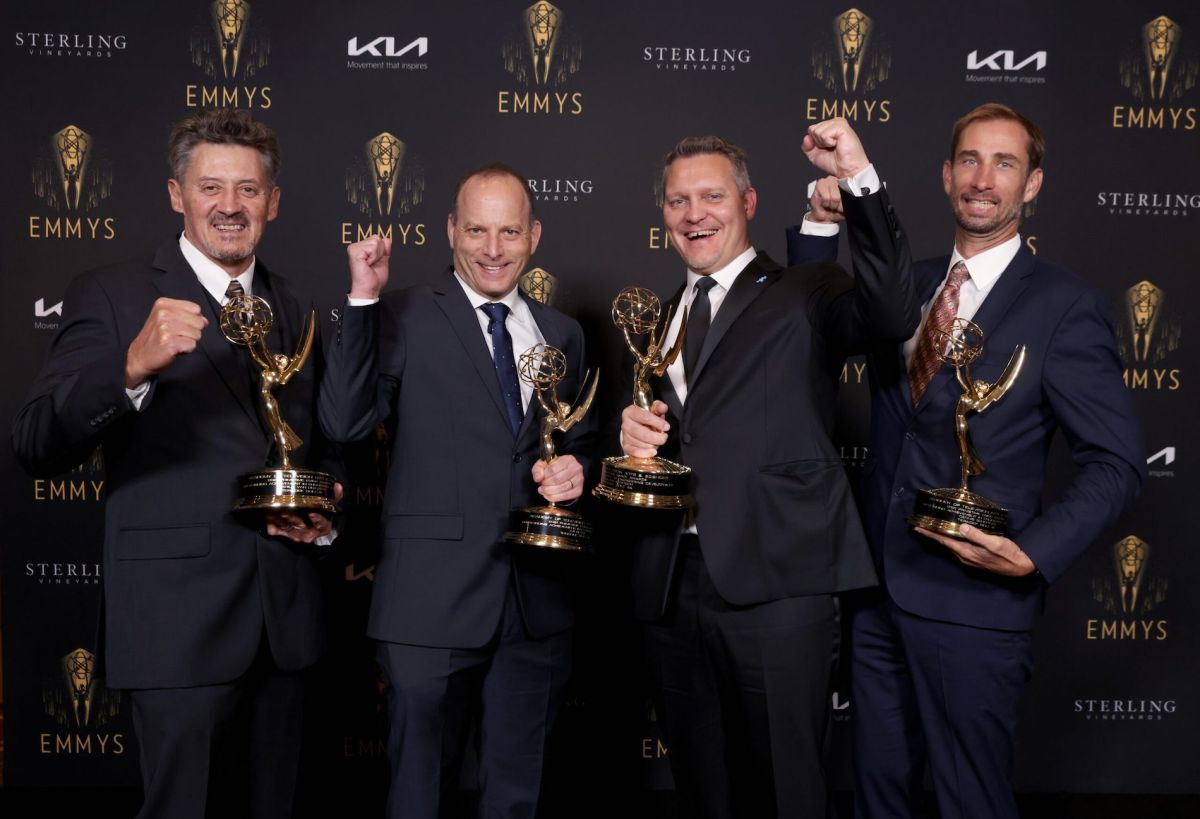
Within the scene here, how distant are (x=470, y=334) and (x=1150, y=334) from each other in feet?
9.16

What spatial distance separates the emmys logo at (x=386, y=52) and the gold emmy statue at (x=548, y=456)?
5.61 feet

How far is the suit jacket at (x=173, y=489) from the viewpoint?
7.93 ft

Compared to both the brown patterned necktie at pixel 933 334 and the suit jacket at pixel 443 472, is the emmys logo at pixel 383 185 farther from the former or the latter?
the brown patterned necktie at pixel 933 334

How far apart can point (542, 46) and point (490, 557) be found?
7.14 ft

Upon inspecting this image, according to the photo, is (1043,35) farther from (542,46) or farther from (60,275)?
(60,275)

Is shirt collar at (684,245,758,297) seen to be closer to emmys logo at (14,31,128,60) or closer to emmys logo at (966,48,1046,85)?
emmys logo at (966,48,1046,85)

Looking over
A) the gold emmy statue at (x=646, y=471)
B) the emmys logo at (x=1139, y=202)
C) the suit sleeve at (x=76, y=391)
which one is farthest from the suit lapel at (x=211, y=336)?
the emmys logo at (x=1139, y=202)

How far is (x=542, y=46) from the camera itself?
4012 millimetres

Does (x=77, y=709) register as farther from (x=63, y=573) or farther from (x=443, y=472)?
(x=443, y=472)

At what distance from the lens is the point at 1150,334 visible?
161 inches

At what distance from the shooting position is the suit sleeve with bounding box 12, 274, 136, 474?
7.48ft

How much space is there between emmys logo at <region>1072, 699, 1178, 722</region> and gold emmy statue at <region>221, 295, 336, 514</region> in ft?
10.5

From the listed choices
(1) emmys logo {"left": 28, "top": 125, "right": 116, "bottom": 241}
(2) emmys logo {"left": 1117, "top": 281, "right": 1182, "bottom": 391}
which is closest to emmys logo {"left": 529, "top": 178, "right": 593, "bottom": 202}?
(1) emmys logo {"left": 28, "top": 125, "right": 116, "bottom": 241}

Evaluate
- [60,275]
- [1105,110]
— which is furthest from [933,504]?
[60,275]
